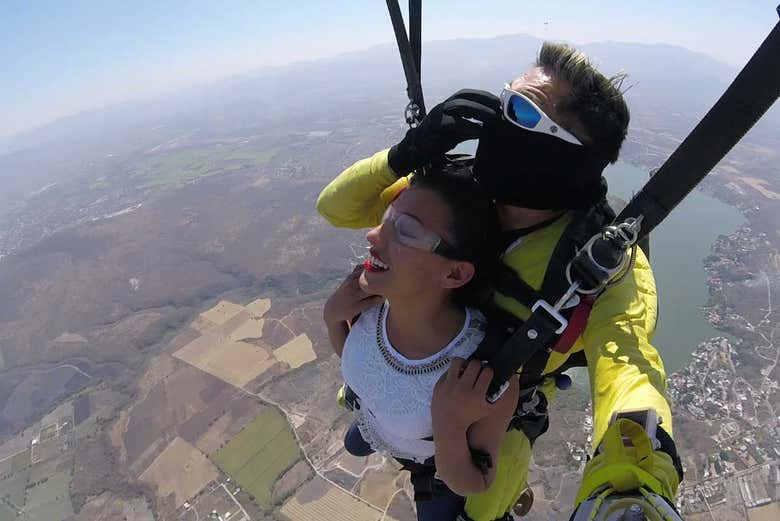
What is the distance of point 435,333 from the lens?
133 centimetres

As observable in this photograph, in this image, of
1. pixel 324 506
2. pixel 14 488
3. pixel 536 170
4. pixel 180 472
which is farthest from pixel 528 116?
pixel 14 488

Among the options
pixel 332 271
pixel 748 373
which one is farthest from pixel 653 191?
pixel 332 271

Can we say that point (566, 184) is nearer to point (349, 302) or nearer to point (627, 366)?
point (627, 366)

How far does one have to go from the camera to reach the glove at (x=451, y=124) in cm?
121

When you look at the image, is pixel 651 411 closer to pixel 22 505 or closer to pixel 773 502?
pixel 773 502

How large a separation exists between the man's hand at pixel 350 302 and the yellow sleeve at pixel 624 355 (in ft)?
2.53

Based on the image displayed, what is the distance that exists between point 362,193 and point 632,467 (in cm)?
122

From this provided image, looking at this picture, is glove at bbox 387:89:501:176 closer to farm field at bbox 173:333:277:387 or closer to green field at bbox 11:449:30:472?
farm field at bbox 173:333:277:387

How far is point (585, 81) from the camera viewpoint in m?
1.11

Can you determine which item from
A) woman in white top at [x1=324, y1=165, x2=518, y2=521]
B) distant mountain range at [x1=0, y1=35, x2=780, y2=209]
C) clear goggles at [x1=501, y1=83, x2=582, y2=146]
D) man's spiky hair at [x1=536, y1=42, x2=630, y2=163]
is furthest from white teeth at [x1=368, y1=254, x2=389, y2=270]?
distant mountain range at [x1=0, y1=35, x2=780, y2=209]

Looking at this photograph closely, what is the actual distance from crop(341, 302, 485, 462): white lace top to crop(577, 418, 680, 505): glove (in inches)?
19.0

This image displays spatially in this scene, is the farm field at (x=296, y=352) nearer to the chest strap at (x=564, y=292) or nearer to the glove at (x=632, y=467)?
the chest strap at (x=564, y=292)

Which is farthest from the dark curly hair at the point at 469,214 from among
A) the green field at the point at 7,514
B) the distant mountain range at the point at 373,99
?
the distant mountain range at the point at 373,99

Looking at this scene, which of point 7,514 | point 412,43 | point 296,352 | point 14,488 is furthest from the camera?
point 296,352
